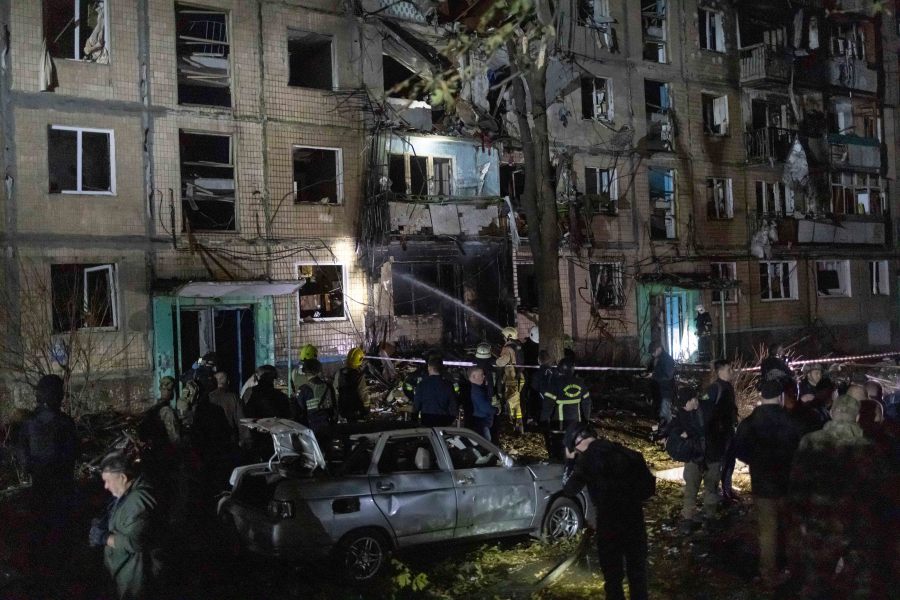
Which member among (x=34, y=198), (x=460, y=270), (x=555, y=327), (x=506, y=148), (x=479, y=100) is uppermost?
(x=479, y=100)

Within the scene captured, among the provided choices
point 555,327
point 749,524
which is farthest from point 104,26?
point 749,524

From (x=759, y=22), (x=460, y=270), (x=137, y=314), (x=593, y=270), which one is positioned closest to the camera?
(x=137, y=314)

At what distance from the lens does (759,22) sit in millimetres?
28906

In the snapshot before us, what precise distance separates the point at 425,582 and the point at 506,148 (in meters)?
16.8

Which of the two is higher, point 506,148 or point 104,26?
point 104,26

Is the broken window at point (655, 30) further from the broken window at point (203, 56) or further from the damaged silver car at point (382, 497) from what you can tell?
the damaged silver car at point (382, 497)

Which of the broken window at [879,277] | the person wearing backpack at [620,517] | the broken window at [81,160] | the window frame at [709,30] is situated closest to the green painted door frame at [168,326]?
the broken window at [81,160]

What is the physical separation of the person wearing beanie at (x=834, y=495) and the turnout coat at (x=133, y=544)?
4.82m

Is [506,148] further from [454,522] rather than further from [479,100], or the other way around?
[454,522]

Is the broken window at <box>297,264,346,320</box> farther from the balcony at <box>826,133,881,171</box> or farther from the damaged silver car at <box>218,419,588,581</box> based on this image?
the balcony at <box>826,133,881,171</box>

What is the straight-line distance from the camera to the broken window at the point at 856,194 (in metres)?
29.9

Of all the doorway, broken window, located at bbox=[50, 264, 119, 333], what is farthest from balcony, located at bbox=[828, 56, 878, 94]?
broken window, located at bbox=[50, 264, 119, 333]

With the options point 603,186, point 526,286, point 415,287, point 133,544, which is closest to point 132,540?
point 133,544

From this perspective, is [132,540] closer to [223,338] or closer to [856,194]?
[223,338]
